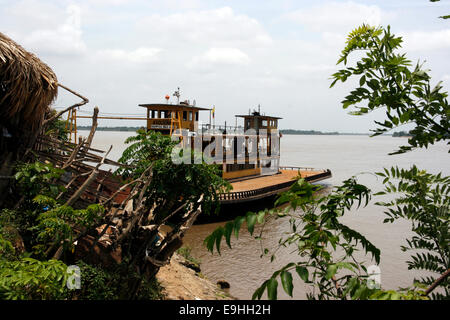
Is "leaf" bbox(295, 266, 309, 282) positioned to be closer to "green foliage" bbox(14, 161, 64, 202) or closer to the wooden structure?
"green foliage" bbox(14, 161, 64, 202)

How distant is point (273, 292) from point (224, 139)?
86.5 feet

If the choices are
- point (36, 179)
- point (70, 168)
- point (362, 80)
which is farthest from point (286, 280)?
point (70, 168)

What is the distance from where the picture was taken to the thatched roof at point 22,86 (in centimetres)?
527

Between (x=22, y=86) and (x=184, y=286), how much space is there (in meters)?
6.50

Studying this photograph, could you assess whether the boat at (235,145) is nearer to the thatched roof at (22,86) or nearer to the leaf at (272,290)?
the thatched roof at (22,86)

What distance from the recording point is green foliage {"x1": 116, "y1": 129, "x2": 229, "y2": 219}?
6715 mm

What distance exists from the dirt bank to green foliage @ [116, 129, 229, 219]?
261 cm

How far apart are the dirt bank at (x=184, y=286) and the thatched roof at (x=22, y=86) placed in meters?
5.06

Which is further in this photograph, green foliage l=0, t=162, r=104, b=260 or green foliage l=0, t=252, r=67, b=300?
green foliage l=0, t=162, r=104, b=260

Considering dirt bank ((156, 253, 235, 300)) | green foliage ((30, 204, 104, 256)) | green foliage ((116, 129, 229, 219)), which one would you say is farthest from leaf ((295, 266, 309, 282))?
dirt bank ((156, 253, 235, 300))

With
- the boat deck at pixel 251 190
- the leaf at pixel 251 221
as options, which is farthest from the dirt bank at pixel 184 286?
the boat deck at pixel 251 190

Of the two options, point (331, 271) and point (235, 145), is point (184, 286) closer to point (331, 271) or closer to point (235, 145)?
point (331, 271)
